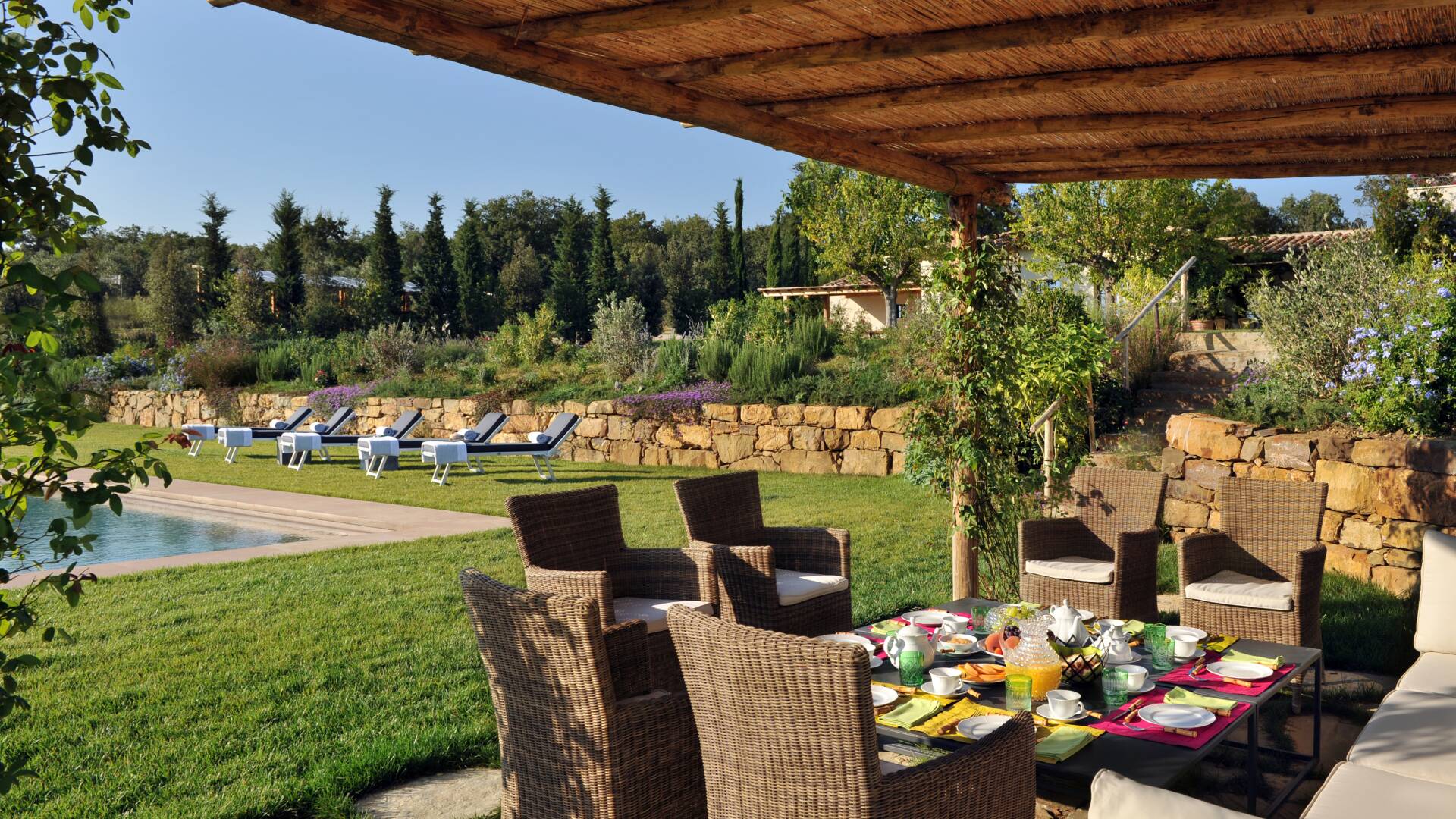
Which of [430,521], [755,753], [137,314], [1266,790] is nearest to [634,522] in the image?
[430,521]

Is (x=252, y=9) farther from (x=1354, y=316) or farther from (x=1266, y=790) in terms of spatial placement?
(x=1354, y=316)

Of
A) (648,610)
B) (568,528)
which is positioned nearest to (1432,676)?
(648,610)

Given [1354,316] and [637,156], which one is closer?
[1354,316]

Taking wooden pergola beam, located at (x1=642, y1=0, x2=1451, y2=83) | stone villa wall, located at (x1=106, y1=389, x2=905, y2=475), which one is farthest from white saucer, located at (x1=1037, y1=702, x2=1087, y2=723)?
stone villa wall, located at (x1=106, y1=389, x2=905, y2=475)

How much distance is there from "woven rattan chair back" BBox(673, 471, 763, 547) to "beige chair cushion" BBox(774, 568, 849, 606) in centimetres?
25

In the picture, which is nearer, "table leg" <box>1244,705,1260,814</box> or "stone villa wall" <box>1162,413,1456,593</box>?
"table leg" <box>1244,705,1260,814</box>

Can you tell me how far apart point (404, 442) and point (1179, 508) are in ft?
30.8

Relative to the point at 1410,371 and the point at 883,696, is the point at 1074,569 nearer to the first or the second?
the point at 883,696

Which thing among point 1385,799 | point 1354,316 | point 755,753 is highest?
point 1354,316

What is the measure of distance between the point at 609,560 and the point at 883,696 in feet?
5.79

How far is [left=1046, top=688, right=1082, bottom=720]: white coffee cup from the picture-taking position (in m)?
2.90

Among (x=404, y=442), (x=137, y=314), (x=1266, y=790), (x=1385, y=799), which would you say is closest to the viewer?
(x=1385, y=799)

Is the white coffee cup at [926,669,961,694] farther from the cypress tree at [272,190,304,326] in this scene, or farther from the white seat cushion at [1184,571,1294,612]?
the cypress tree at [272,190,304,326]

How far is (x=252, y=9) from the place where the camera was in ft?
9.21
